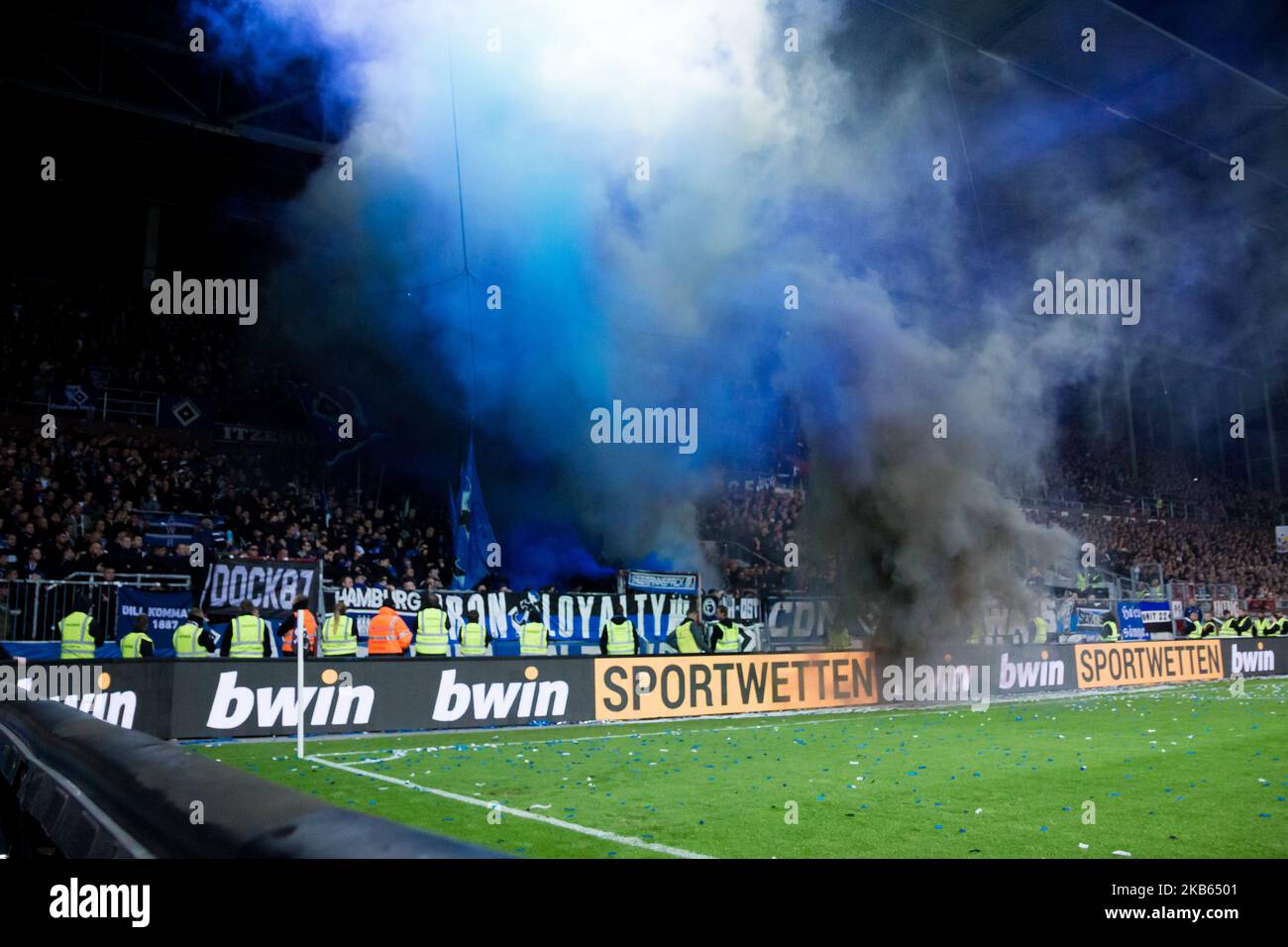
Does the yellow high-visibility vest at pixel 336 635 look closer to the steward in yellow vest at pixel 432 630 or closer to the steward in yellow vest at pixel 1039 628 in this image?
the steward in yellow vest at pixel 432 630

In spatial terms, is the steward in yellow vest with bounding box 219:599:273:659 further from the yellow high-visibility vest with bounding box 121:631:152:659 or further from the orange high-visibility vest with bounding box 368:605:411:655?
the orange high-visibility vest with bounding box 368:605:411:655

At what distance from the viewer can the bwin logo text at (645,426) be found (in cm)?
2552

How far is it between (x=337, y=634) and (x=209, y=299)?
50.0ft

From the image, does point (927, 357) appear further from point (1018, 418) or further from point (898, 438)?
point (1018, 418)

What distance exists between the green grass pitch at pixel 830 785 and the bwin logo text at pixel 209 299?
53.5 ft

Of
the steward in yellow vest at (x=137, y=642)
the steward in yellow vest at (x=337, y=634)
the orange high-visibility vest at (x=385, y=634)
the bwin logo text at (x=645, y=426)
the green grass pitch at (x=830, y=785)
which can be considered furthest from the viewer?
the bwin logo text at (x=645, y=426)

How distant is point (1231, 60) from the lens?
24.1 m

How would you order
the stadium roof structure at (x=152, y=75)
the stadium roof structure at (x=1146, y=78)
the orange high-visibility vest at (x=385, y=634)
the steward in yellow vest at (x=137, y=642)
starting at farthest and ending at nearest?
the stadium roof structure at (x=1146, y=78) → the stadium roof structure at (x=152, y=75) → the orange high-visibility vest at (x=385, y=634) → the steward in yellow vest at (x=137, y=642)

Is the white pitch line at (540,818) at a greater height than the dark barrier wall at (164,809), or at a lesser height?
lesser

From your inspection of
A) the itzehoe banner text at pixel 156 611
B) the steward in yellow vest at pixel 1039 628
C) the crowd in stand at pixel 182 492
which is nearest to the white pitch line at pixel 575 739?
the itzehoe banner text at pixel 156 611

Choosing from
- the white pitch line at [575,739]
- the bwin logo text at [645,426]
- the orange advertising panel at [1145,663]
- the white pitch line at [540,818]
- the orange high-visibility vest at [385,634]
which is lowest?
the orange advertising panel at [1145,663]

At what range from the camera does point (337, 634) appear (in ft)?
44.1

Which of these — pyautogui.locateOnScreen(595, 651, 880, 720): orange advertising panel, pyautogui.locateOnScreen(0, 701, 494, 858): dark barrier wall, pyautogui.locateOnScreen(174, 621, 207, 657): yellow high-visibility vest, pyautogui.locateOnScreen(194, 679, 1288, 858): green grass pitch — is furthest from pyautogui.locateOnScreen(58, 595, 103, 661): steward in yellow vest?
pyautogui.locateOnScreen(0, 701, 494, 858): dark barrier wall

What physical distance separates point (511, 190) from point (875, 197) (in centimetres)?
764
